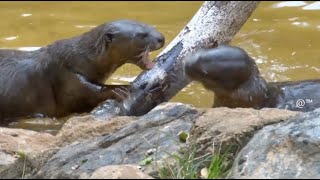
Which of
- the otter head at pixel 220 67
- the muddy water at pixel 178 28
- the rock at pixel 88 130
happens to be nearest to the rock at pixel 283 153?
the rock at pixel 88 130

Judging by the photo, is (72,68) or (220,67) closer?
(220,67)

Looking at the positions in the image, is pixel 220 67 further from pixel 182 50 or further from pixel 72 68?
pixel 72 68

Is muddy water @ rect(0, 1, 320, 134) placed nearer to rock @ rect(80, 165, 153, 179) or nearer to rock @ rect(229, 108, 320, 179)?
rock @ rect(229, 108, 320, 179)

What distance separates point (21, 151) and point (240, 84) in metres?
1.74

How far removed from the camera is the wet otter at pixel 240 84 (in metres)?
4.87

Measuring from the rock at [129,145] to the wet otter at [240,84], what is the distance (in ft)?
2.64

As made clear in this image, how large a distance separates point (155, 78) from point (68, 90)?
772 millimetres

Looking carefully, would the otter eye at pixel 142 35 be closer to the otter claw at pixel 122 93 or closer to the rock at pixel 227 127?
the otter claw at pixel 122 93

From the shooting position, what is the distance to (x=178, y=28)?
26.9ft

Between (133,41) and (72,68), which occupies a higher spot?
(133,41)

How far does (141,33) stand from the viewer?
530 cm

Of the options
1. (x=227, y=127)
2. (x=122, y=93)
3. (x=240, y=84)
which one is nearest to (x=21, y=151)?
(x=227, y=127)

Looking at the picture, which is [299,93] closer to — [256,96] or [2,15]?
[256,96]

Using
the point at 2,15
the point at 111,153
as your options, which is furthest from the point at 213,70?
the point at 2,15
